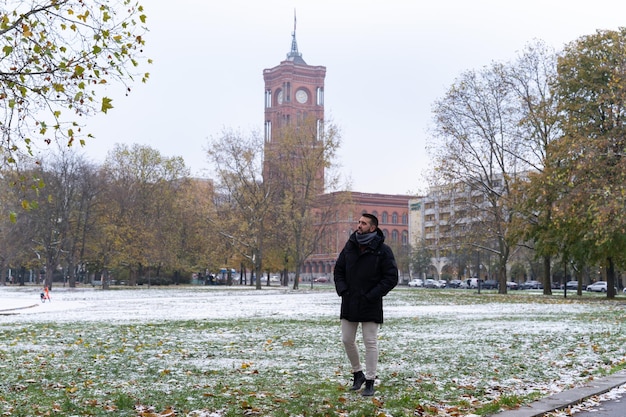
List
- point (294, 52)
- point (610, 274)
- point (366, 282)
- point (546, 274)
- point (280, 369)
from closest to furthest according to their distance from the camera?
point (366, 282) → point (280, 369) → point (610, 274) → point (546, 274) → point (294, 52)

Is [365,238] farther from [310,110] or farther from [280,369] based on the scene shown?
[310,110]

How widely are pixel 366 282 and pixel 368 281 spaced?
0.03m

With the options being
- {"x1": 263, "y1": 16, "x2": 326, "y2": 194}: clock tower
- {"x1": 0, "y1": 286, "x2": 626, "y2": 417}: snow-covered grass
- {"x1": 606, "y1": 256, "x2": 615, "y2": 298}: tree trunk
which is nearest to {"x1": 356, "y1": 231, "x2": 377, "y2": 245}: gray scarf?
{"x1": 0, "y1": 286, "x2": 626, "y2": 417}: snow-covered grass

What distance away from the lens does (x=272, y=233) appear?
6656 cm

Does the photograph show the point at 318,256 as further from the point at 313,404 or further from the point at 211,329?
the point at 313,404

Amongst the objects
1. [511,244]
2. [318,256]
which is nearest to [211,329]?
[511,244]

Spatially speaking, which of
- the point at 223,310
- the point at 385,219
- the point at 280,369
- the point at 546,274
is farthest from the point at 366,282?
the point at 385,219

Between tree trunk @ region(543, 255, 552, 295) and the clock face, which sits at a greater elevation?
the clock face

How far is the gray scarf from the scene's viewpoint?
8414mm

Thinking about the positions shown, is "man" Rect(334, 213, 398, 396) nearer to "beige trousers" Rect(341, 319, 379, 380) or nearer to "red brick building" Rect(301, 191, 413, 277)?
"beige trousers" Rect(341, 319, 379, 380)

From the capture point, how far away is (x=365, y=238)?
27.8 feet

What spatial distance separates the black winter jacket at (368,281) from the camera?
8.36 meters

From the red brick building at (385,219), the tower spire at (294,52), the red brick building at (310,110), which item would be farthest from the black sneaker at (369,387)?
the tower spire at (294,52)

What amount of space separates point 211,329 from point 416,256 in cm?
10092
